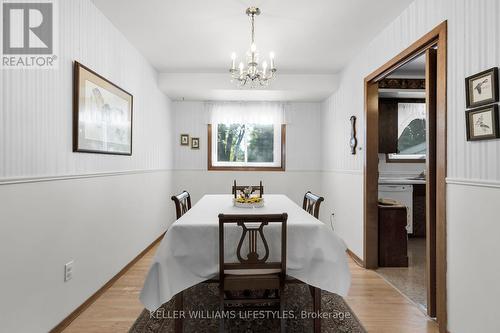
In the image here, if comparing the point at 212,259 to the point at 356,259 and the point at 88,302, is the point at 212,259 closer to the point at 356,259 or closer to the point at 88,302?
the point at 88,302

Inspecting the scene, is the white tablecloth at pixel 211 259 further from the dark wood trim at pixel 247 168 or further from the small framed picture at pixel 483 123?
the dark wood trim at pixel 247 168

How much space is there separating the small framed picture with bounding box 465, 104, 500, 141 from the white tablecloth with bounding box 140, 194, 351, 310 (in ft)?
3.48

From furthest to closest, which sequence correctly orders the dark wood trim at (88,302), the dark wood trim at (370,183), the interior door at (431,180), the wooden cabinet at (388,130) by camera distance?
the wooden cabinet at (388,130)
the dark wood trim at (370,183)
the interior door at (431,180)
the dark wood trim at (88,302)

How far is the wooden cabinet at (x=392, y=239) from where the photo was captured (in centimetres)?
345

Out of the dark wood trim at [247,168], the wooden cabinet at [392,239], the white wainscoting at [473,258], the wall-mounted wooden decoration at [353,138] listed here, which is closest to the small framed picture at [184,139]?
the dark wood trim at [247,168]

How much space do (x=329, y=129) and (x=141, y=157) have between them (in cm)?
302

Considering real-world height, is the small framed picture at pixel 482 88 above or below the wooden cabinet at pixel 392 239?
above

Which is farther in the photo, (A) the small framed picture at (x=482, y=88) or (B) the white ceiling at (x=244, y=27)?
(B) the white ceiling at (x=244, y=27)

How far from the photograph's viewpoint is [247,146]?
556 centimetres

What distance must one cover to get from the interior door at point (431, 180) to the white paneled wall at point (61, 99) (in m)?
2.78

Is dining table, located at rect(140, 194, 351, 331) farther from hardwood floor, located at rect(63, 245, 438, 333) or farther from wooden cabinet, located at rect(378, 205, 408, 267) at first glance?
wooden cabinet, located at rect(378, 205, 408, 267)

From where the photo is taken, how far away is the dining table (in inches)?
73.3

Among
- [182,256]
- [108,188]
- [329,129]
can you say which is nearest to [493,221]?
Result: [182,256]

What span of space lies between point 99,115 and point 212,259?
1711 mm
